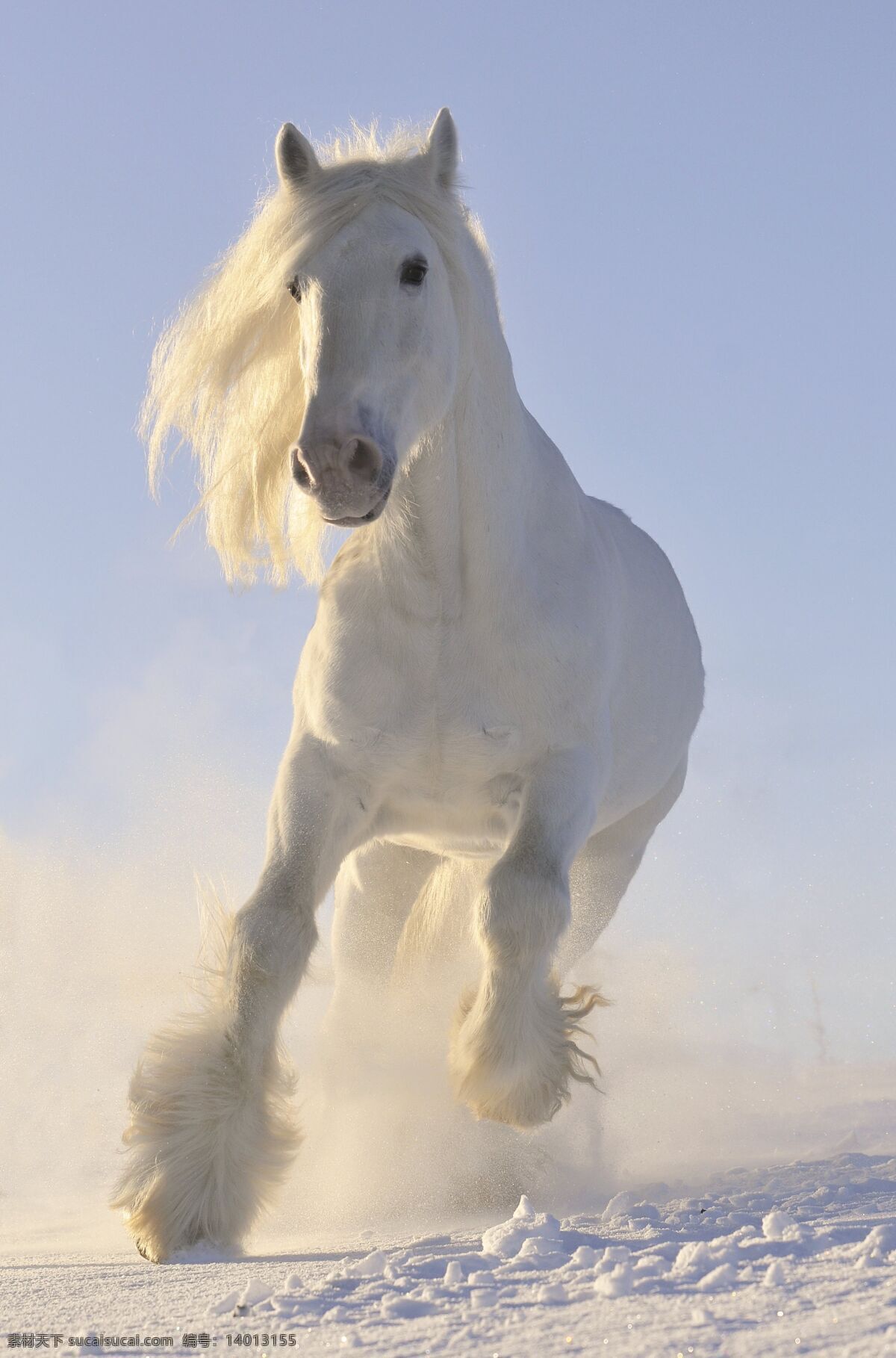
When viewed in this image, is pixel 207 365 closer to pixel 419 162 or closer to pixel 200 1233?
pixel 419 162

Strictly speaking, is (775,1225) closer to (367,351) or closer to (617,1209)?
(617,1209)

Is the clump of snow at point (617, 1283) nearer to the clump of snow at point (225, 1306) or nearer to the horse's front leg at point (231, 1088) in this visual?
the clump of snow at point (225, 1306)

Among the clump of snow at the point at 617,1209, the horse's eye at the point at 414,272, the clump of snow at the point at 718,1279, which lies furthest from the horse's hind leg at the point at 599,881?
the clump of snow at the point at 718,1279

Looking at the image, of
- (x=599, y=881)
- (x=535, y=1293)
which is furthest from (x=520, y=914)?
(x=599, y=881)

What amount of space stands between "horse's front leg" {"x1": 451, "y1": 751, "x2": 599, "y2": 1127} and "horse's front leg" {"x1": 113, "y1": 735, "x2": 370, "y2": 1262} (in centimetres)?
50

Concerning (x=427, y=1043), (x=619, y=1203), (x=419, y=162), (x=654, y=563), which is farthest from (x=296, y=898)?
(x=654, y=563)

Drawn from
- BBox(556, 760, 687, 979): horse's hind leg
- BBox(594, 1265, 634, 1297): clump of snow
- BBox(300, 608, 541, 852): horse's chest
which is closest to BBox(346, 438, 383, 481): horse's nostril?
BBox(300, 608, 541, 852): horse's chest

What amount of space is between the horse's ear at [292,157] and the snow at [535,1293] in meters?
2.86

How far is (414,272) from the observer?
11.2ft

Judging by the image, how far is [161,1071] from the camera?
3.34 meters

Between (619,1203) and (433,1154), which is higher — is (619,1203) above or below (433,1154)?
above

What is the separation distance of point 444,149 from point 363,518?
4.61 ft

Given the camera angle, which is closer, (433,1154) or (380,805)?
(380,805)

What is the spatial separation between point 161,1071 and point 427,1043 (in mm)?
1665
